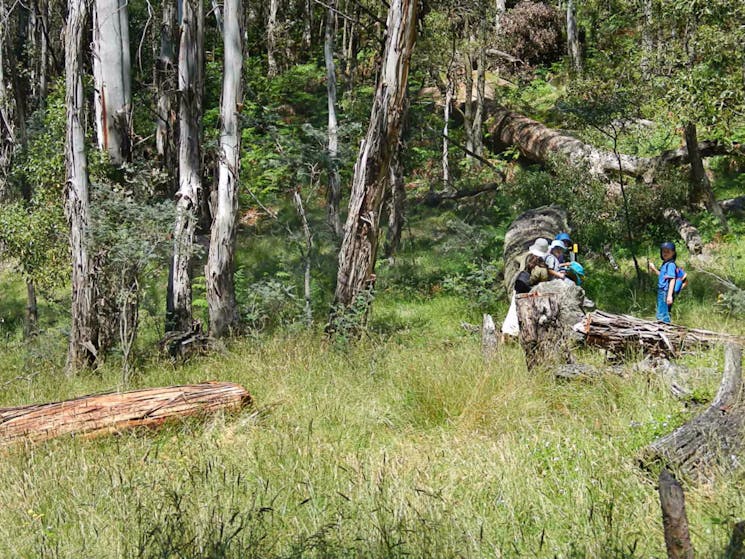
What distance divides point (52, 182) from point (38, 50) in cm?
1232

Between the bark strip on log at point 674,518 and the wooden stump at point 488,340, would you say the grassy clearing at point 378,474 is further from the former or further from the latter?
the bark strip on log at point 674,518

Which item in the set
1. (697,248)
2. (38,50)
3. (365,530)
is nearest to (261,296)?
(365,530)

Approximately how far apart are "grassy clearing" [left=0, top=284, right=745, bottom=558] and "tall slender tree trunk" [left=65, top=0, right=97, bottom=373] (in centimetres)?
172

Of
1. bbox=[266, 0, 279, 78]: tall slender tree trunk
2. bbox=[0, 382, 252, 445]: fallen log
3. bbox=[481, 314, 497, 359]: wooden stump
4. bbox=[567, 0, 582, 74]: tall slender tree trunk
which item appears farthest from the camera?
bbox=[266, 0, 279, 78]: tall slender tree trunk

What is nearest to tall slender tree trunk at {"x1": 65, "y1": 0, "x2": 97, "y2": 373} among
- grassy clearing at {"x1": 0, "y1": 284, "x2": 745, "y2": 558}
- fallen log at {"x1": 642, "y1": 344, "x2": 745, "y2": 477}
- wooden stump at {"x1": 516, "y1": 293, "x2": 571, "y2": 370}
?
grassy clearing at {"x1": 0, "y1": 284, "x2": 745, "y2": 558}

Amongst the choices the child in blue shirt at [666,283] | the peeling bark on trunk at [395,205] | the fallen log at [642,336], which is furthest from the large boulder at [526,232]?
the fallen log at [642,336]

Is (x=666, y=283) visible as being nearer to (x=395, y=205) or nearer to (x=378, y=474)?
(x=378, y=474)

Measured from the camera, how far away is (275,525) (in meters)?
4.86

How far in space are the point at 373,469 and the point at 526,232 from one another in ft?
31.1

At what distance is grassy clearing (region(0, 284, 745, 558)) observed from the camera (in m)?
4.52

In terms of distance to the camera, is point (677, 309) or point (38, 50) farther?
point (38, 50)

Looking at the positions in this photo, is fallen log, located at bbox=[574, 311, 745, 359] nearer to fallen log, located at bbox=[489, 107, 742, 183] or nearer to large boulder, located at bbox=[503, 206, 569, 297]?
large boulder, located at bbox=[503, 206, 569, 297]

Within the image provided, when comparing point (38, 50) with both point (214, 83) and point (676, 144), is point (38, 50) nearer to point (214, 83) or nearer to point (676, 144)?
point (214, 83)

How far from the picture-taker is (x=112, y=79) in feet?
37.8
